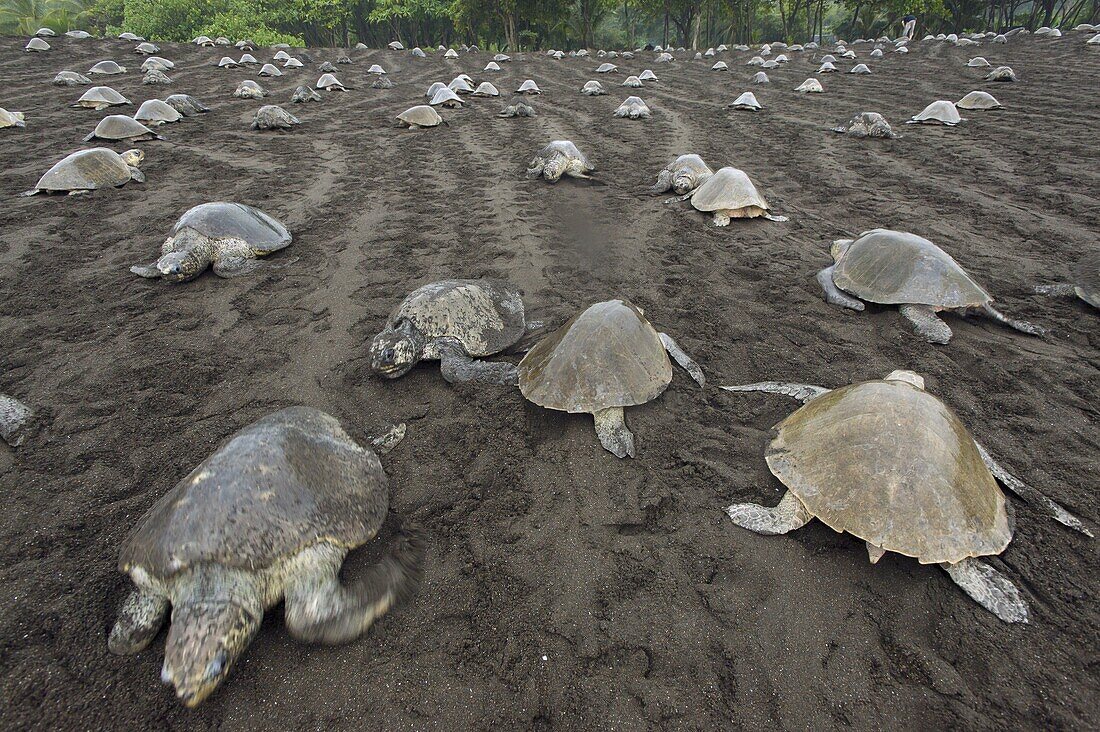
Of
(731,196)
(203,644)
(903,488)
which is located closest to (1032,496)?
(903,488)

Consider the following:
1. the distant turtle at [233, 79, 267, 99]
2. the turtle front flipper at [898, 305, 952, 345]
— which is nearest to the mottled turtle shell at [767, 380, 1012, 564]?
the turtle front flipper at [898, 305, 952, 345]

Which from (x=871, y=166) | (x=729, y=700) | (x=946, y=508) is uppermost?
(x=871, y=166)

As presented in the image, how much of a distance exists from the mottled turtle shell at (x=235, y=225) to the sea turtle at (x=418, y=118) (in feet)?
20.9

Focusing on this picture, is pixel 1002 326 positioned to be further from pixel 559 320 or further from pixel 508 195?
pixel 508 195

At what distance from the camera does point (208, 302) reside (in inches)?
179

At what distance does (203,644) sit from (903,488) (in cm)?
316

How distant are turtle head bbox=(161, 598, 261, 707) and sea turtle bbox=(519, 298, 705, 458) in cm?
193

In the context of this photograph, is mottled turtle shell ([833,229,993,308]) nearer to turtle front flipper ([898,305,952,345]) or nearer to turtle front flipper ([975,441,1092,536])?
turtle front flipper ([898,305,952,345])

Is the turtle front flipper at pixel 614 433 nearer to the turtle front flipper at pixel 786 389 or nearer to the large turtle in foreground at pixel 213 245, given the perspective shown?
the turtle front flipper at pixel 786 389

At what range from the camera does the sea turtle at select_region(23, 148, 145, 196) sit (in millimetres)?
6543

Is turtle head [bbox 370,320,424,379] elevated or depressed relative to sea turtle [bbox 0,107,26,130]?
depressed

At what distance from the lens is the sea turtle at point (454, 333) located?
3547mm

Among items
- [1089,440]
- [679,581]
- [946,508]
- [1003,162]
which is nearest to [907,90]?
[1003,162]

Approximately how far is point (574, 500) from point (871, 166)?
834cm
